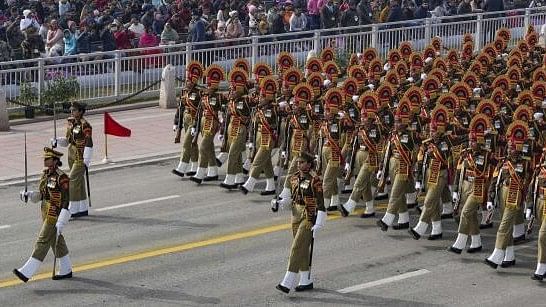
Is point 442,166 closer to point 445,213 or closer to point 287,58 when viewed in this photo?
point 445,213

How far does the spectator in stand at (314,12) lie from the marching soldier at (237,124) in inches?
437

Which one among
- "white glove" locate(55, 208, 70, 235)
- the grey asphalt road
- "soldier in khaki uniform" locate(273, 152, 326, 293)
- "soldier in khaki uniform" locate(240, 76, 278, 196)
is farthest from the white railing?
"soldier in khaki uniform" locate(273, 152, 326, 293)

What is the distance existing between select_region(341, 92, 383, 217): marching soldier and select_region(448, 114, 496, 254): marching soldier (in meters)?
1.80

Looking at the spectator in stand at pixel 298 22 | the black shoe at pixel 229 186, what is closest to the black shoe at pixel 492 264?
the black shoe at pixel 229 186

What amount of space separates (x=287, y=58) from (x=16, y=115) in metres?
5.82

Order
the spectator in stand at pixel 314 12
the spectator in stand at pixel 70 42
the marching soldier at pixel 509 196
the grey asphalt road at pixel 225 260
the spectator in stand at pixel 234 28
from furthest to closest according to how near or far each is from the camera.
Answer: the spectator in stand at pixel 314 12 < the spectator in stand at pixel 234 28 < the spectator in stand at pixel 70 42 < the marching soldier at pixel 509 196 < the grey asphalt road at pixel 225 260

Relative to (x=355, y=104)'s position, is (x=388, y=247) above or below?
below

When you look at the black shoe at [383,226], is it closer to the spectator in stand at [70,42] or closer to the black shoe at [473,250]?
the black shoe at [473,250]

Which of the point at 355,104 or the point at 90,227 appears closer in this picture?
the point at 90,227

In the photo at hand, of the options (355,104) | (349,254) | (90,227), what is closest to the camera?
(349,254)

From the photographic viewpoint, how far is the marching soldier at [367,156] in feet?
69.5

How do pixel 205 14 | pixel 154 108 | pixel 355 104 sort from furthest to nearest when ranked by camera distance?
pixel 205 14 → pixel 154 108 → pixel 355 104

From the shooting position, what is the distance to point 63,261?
1811 centimetres

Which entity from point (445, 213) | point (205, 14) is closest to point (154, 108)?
point (205, 14)
